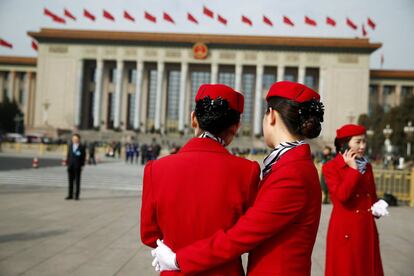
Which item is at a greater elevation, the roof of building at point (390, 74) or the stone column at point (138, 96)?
the roof of building at point (390, 74)

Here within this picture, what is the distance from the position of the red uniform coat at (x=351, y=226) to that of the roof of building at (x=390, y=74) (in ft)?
183

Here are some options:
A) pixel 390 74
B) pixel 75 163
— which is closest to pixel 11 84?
pixel 390 74

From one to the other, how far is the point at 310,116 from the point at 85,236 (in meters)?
4.92

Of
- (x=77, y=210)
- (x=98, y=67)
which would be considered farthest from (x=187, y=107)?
(x=77, y=210)

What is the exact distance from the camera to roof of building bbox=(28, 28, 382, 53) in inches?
1951

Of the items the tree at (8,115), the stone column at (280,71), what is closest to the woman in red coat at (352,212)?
the stone column at (280,71)

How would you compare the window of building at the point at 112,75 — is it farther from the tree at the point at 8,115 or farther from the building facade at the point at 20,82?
the tree at the point at 8,115

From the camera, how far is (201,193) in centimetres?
180

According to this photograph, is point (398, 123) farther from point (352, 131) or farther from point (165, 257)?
point (165, 257)

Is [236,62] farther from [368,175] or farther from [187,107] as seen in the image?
[368,175]

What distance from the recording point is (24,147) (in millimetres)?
35438

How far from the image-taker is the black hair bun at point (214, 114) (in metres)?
1.89

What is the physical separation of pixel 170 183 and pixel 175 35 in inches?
1978

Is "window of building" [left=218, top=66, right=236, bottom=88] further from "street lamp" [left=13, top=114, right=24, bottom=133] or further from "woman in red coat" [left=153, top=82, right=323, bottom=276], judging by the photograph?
"woman in red coat" [left=153, top=82, right=323, bottom=276]
